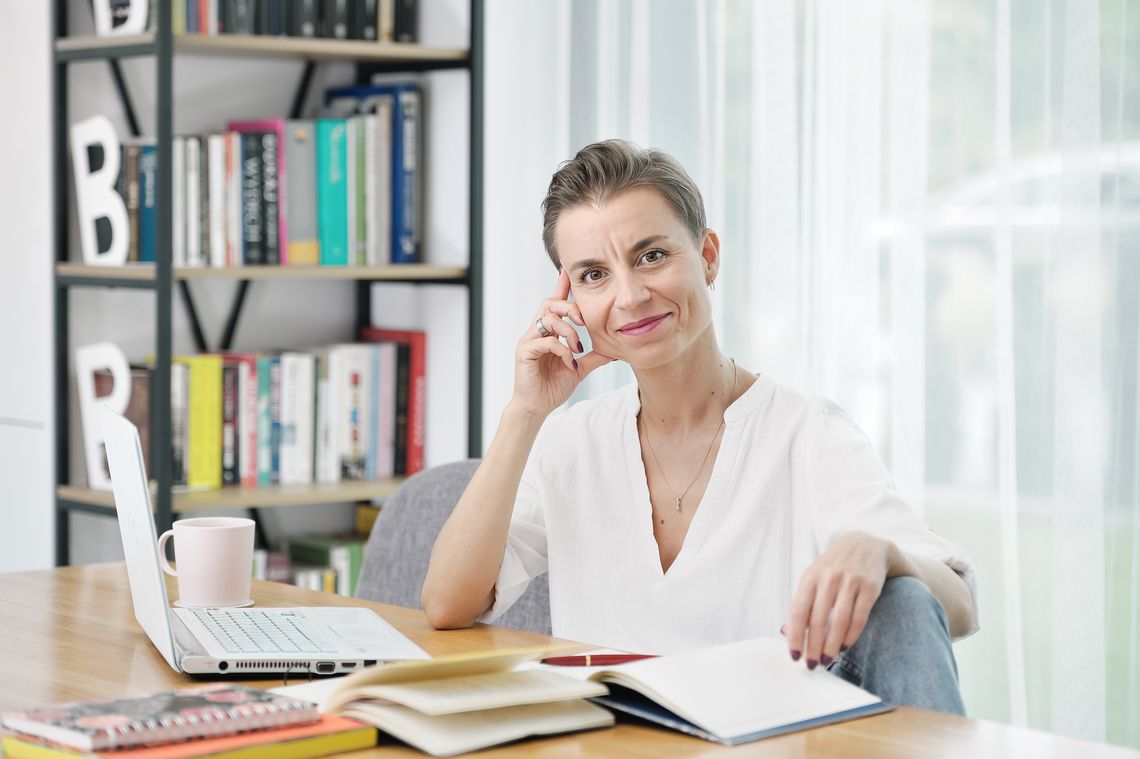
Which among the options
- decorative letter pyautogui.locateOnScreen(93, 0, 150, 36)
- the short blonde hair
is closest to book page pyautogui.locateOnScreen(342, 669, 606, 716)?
the short blonde hair

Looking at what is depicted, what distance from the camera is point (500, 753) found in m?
1.20

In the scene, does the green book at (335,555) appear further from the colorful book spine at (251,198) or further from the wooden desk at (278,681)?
the wooden desk at (278,681)

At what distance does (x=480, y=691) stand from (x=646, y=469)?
781mm

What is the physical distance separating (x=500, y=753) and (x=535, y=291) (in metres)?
2.25

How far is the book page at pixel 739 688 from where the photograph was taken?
1245mm

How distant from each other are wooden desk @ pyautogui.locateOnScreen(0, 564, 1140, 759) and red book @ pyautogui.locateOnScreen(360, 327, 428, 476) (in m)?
1.45

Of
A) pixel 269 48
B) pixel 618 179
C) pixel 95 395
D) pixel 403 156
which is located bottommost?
pixel 95 395

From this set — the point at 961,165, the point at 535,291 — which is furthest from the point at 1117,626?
the point at 535,291

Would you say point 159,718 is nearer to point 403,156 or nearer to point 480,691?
point 480,691

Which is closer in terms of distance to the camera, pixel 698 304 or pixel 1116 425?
pixel 698 304

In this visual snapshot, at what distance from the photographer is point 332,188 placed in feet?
10.8

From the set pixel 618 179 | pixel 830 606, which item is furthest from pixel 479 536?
pixel 830 606

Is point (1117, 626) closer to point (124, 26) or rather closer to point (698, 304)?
point (698, 304)

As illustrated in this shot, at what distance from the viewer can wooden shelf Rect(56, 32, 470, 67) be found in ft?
9.70
